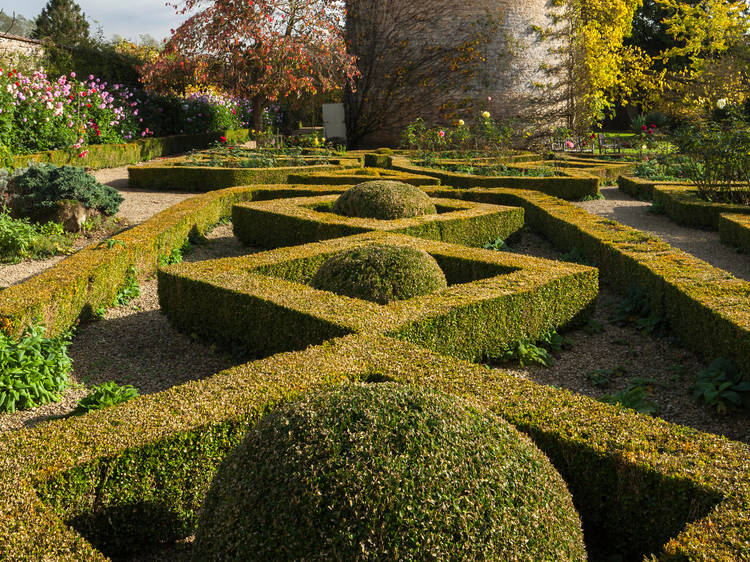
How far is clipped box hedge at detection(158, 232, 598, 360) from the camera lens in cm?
460

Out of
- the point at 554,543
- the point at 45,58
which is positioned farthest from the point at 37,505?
the point at 45,58

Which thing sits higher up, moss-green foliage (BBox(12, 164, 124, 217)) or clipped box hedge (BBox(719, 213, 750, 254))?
moss-green foliage (BBox(12, 164, 124, 217))

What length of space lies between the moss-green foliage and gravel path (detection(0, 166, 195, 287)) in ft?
2.04

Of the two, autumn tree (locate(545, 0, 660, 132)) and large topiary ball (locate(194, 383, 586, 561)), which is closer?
large topiary ball (locate(194, 383, 586, 561))

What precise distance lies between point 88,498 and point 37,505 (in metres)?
0.29

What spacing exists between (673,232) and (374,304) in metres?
6.86

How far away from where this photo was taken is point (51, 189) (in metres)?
9.04

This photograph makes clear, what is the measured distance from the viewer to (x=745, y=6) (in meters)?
28.1

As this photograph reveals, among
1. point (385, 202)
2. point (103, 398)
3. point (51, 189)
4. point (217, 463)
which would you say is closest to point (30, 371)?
point (103, 398)

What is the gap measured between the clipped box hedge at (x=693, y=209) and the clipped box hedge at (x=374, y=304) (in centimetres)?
518

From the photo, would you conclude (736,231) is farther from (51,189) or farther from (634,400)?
(51,189)

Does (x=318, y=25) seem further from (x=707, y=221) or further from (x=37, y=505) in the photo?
(x=37, y=505)

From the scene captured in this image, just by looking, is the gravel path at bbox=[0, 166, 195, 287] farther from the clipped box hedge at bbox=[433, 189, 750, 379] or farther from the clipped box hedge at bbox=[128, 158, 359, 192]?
the clipped box hedge at bbox=[433, 189, 750, 379]

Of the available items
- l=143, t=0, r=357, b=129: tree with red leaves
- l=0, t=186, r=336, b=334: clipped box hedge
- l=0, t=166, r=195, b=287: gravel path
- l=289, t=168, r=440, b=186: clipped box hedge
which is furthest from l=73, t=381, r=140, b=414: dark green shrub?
l=143, t=0, r=357, b=129: tree with red leaves
